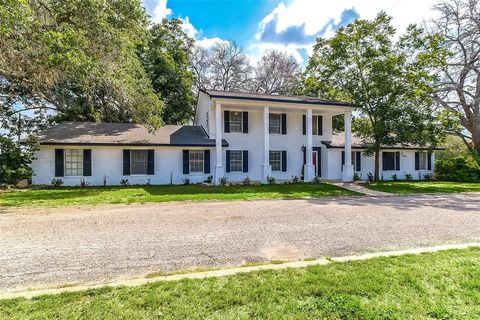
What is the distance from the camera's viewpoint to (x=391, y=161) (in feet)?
73.0

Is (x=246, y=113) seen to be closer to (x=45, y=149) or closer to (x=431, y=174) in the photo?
(x=45, y=149)

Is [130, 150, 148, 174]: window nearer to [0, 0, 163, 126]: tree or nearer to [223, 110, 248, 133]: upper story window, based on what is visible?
[0, 0, 163, 126]: tree

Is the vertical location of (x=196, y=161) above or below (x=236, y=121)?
below

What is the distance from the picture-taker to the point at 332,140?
21.2 meters

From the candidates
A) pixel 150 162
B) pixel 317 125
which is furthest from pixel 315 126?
pixel 150 162

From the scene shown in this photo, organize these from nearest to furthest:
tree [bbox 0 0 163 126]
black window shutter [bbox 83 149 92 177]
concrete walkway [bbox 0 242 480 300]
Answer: concrete walkway [bbox 0 242 480 300] < tree [bbox 0 0 163 126] < black window shutter [bbox 83 149 92 177]

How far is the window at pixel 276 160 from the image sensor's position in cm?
1980

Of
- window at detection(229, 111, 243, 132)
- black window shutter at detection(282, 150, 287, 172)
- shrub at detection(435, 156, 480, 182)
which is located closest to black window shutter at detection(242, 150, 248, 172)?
window at detection(229, 111, 243, 132)

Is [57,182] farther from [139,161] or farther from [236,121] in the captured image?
[236,121]

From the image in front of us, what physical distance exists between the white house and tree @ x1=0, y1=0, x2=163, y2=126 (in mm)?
2356

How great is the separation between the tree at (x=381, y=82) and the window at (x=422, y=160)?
450 centimetres

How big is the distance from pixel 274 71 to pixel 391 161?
1892 cm

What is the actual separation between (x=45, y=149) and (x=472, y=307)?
728 inches

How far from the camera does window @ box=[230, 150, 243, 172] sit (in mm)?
18969
